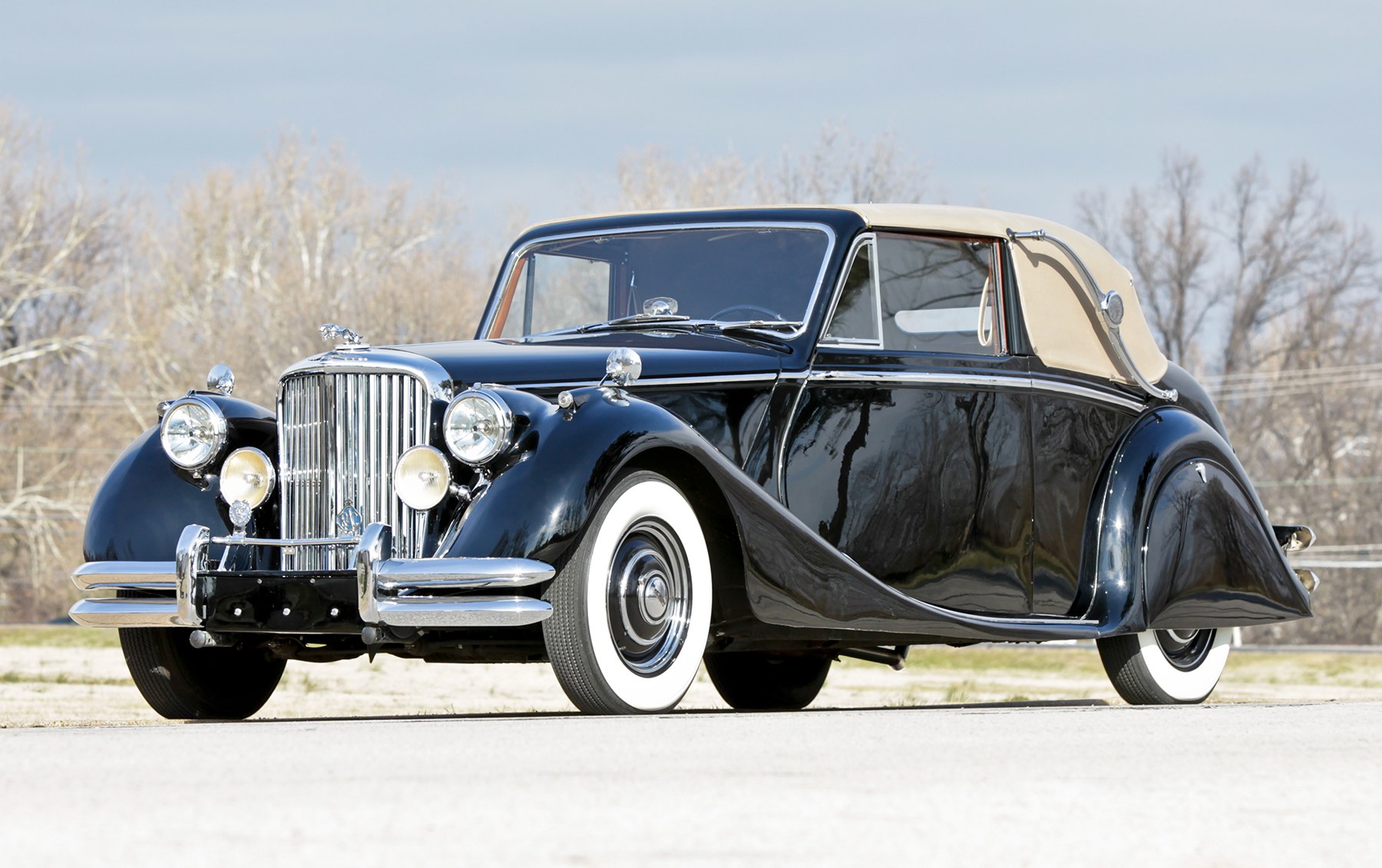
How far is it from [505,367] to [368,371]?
52cm

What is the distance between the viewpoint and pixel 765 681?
9.98 metres

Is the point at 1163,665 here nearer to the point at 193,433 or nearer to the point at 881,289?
the point at 881,289

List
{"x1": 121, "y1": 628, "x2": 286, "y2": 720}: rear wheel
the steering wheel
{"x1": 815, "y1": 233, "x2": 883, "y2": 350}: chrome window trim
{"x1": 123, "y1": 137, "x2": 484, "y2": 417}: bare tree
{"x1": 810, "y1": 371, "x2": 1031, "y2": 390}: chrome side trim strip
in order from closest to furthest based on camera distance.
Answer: {"x1": 121, "y1": 628, "x2": 286, "y2": 720}: rear wheel, {"x1": 810, "y1": 371, "x2": 1031, "y2": 390}: chrome side trim strip, {"x1": 815, "y1": 233, "x2": 883, "y2": 350}: chrome window trim, the steering wheel, {"x1": 123, "y1": 137, "x2": 484, "y2": 417}: bare tree

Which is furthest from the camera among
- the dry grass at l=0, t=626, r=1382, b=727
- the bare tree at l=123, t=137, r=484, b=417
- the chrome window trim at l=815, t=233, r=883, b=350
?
the bare tree at l=123, t=137, r=484, b=417

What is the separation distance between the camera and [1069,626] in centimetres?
817

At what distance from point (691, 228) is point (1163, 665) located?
306 centimetres

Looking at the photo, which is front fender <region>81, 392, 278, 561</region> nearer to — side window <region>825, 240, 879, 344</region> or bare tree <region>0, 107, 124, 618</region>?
side window <region>825, 240, 879, 344</region>

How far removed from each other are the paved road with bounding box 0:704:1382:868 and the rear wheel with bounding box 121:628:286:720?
1.49m

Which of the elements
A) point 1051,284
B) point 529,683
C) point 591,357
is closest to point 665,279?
Answer: point 591,357

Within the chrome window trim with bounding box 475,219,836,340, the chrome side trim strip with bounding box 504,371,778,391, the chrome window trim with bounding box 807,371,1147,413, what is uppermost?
the chrome window trim with bounding box 475,219,836,340

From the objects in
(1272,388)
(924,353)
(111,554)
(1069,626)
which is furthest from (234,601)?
(1272,388)

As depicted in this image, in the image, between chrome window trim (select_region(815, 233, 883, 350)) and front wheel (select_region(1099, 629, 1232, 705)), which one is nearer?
chrome window trim (select_region(815, 233, 883, 350))

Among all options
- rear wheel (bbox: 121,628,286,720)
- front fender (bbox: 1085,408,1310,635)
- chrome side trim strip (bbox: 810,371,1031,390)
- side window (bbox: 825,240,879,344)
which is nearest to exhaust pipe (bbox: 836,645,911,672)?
front fender (bbox: 1085,408,1310,635)

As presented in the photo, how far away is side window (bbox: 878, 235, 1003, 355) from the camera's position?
8.15 meters
